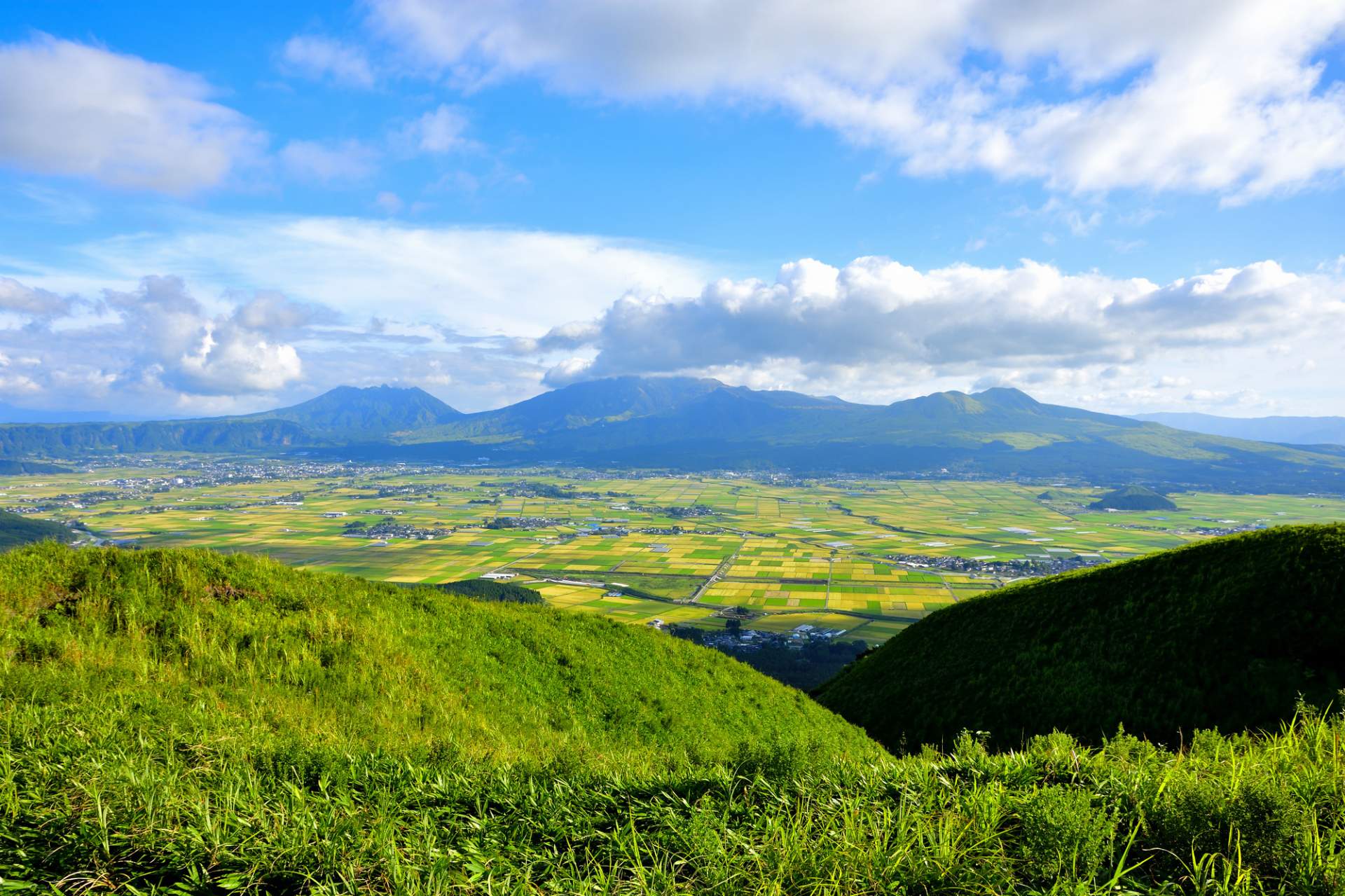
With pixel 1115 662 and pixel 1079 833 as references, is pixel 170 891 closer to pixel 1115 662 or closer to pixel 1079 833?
pixel 1079 833

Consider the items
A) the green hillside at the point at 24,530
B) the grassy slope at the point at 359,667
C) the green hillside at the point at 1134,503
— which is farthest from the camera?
the green hillside at the point at 1134,503

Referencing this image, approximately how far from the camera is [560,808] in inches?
188

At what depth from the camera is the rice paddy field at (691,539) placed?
75.3 meters

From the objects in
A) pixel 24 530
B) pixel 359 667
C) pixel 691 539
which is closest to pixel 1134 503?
pixel 691 539

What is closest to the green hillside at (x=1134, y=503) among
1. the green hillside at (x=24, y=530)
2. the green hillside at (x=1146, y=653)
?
the green hillside at (x=1146, y=653)

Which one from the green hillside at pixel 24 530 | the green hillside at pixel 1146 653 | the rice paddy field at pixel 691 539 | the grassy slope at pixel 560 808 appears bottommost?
the rice paddy field at pixel 691 539

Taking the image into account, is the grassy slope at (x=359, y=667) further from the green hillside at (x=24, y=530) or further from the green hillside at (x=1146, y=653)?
the green hillside at (x=24, y=530)

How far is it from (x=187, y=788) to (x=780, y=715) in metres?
14.5

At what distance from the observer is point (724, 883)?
3.64m

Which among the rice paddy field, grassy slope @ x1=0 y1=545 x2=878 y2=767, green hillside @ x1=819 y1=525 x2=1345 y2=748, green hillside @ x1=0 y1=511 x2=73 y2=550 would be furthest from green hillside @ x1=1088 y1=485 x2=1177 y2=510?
green hillside @ x1=0 y1=511 x2=73 y2=550

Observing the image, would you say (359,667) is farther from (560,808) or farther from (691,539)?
(691,539)

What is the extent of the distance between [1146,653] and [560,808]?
18.5m

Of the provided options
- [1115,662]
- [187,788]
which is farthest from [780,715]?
[187,788]

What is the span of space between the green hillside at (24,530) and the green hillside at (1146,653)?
120 meters
